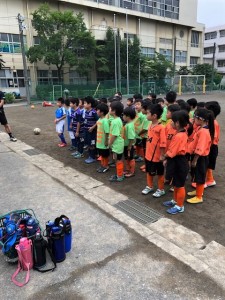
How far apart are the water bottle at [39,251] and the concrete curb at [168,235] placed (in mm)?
1224

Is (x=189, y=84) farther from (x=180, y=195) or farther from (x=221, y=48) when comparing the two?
(x=221, y=48)

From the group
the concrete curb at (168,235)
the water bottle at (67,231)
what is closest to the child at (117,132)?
the concrete curb at (168,235)

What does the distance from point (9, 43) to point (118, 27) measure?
Answer: 15.3 meters

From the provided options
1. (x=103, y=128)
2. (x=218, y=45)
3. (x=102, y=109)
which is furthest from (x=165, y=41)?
(x=103, y=128)

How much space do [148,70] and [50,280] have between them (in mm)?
34000

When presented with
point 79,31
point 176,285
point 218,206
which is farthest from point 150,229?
point 79,31

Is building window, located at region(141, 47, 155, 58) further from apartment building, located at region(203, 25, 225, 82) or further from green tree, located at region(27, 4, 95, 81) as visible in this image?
apartment building, located at region(203, 25, 225, 82)

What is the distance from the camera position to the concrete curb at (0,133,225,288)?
113 inches

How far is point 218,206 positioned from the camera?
13.4 feet

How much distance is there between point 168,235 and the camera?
133 inches

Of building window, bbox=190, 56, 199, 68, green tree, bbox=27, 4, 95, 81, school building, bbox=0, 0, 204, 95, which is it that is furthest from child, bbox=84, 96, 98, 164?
building window, bbox=190, 56, 199, 68

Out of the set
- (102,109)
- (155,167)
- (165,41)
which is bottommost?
(155,167)

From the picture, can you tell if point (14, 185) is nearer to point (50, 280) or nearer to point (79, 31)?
point (50, 280)

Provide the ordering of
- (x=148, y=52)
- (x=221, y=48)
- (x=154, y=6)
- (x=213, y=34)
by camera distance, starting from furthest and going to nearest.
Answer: (x=213, y=34), (x=221, y=48), (x=148, y=52), (x=154, y=6)
